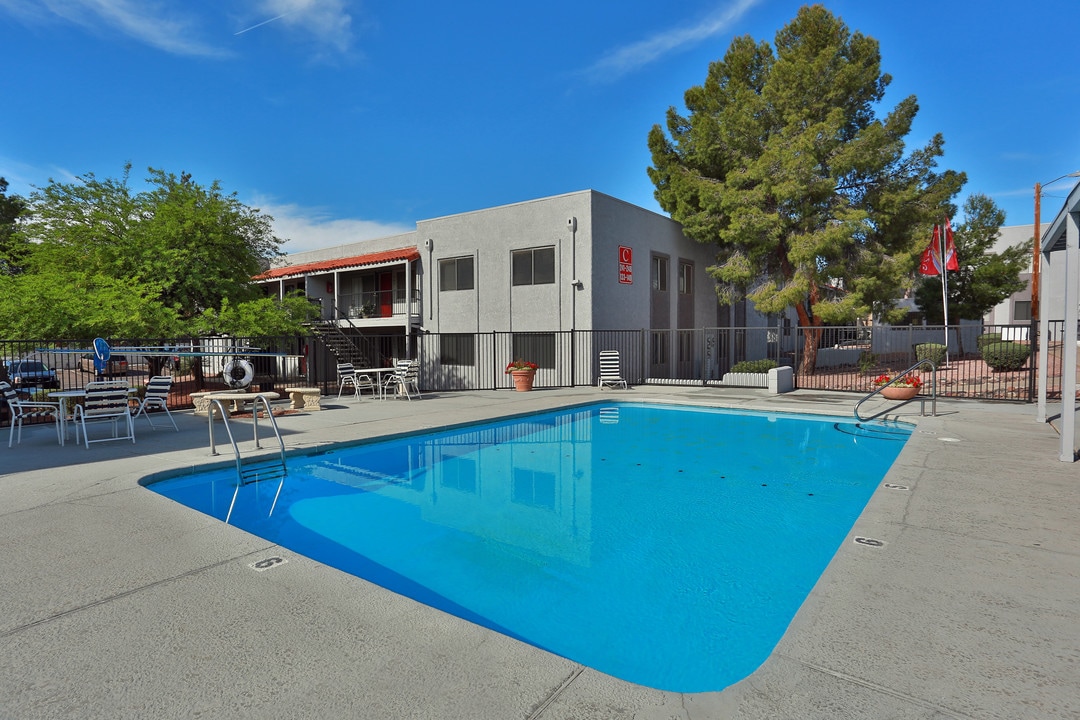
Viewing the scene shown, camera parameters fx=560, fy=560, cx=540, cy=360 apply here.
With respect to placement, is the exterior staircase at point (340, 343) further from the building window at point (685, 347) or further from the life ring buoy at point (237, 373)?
the building window at point (685, 347)

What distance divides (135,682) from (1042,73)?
17998 millimetres

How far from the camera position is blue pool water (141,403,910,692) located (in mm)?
3457

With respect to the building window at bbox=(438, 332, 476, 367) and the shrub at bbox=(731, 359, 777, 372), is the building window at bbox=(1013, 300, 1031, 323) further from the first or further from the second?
the building window at bbox=(438, 332, 476, 367)

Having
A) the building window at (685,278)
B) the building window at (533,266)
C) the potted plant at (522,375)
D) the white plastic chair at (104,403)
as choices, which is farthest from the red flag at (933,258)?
the white plastic chair at (104,403)

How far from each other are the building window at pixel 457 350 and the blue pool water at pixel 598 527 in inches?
415

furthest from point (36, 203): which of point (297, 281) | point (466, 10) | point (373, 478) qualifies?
point (373, 478)

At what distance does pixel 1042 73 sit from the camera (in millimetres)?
12398

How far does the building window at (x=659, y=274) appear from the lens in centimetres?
2055

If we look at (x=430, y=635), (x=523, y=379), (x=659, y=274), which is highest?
(x=659, y=274)

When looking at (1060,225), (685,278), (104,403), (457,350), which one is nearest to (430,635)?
(104,403)

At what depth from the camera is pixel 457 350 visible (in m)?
20.3

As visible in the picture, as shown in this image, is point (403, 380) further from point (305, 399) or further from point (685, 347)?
point (685, 347)

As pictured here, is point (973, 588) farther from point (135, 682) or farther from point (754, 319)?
point (754, 319)

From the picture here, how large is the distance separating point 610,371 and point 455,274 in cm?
728
